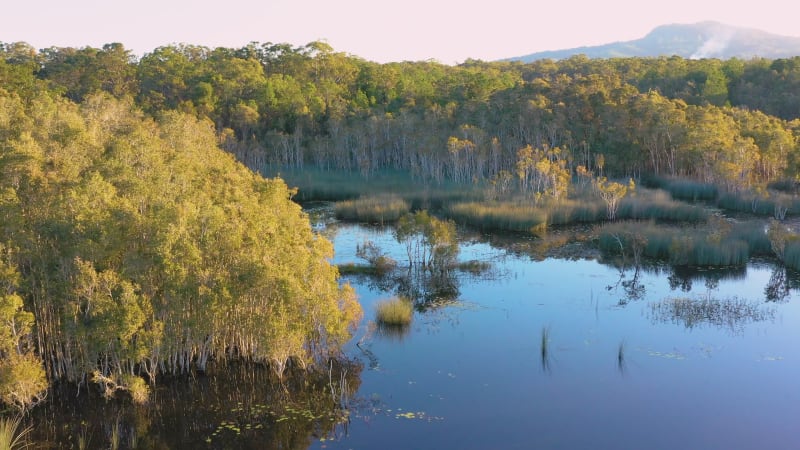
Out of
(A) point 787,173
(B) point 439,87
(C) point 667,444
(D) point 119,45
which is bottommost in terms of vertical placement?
(C) point 667,444

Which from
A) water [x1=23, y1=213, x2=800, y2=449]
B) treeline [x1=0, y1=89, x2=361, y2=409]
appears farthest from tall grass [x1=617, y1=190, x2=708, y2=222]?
treeline [x1=0, y1=89, x2=361, y2=409]

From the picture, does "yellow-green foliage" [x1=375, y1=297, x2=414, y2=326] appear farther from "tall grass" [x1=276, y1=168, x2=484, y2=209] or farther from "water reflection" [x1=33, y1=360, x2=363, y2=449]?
"tall grass" [x1=276, y1=168, x2=484, y2=209]

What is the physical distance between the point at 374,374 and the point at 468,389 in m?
2.34

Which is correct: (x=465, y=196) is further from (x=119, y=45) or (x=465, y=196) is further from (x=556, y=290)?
(x=119, y=45)

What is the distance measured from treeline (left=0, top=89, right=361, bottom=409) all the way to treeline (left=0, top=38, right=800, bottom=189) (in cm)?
2909

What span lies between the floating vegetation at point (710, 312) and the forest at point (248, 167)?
33.6ft

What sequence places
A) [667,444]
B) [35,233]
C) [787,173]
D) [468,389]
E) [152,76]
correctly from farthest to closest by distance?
[152,76] → [787,173] → [468,389] → [35,233] → [667,444]

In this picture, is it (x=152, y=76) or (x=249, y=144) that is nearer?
(x=249, y=144)

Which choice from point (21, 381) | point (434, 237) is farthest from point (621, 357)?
point (21, 381)

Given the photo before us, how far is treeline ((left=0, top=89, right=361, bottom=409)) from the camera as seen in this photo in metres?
13.9

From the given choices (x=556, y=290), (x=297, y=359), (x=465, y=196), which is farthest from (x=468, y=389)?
(x=465, y=196)

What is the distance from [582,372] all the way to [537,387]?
148 centimetres

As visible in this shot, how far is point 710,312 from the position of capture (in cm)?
2120

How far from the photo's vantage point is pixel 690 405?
14.9 m
